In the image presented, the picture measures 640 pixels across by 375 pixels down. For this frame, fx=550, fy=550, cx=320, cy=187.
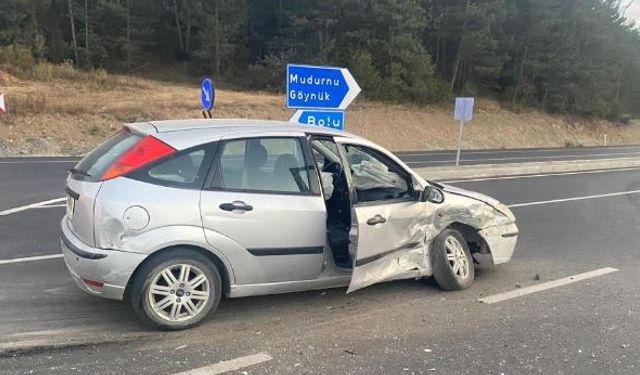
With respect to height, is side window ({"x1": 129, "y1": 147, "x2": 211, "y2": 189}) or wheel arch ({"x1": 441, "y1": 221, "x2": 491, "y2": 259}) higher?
side window ({"x1": 129, "y1": 147, "x2": 211, "y2": 189})

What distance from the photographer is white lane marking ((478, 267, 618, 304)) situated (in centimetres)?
528

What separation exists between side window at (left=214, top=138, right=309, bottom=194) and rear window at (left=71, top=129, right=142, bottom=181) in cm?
75

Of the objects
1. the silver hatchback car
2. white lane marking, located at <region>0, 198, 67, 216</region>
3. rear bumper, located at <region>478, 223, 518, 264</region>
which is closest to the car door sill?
the silver hatchback car

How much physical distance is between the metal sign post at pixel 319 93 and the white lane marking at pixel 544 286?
5767 millimetres

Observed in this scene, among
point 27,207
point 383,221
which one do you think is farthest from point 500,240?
point 27,207

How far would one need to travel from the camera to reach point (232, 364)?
3752mm

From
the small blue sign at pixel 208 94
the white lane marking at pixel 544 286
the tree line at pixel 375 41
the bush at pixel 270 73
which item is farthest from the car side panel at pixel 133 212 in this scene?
the bush at pixel 270 73

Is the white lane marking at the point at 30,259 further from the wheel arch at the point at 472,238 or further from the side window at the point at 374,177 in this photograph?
the wheel arch at the point at 472,238

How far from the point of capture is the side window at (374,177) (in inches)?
202

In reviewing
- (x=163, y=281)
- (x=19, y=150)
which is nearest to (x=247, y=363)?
(x=163, y=281)

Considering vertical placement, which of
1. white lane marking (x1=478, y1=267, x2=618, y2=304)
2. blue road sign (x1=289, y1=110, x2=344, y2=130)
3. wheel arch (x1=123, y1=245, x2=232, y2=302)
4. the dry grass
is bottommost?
the dry grass

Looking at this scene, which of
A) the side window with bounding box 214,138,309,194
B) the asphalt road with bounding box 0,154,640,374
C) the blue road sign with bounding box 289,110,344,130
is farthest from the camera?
the blue road sign with bounding box 289,110,344,130

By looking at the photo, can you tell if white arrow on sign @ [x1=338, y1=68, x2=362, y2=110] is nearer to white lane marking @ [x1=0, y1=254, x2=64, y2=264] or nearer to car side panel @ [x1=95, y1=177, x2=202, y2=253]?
white lane marking @ [x1=0, y1=254, x2=64, y2=264]

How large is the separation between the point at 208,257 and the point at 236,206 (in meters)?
0.46
